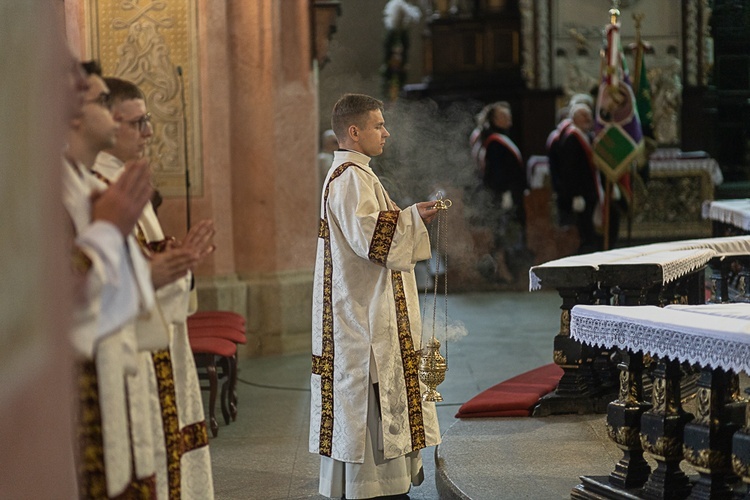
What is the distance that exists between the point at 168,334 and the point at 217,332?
3.89 m

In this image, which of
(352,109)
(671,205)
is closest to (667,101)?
(671,205)

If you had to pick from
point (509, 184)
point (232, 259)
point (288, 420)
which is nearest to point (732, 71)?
point (509, 184)

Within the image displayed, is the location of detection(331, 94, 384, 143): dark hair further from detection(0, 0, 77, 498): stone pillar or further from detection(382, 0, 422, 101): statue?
detection(382, 0, 422, 101): statue

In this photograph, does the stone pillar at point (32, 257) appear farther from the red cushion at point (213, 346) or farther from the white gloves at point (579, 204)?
the white gloves at point (579, 204)

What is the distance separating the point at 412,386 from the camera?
189 inches

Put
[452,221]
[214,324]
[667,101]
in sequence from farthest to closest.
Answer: [667,101] → [452,221] → [214,324]

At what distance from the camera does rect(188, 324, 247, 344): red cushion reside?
6.48 m

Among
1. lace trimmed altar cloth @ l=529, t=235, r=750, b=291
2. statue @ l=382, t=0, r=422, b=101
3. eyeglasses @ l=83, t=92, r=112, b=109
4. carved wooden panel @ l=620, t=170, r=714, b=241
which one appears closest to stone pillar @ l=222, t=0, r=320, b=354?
lace trimmed altar cloth @ l=529, t=235, r=750, b=291

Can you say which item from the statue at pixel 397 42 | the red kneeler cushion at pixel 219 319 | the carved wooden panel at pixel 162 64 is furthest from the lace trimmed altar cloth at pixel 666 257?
the statue at pixel 397 42

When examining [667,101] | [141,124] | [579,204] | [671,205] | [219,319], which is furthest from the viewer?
[667,101]

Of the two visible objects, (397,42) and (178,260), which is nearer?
(178,260)

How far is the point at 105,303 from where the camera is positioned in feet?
7.59

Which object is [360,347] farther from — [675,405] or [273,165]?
[273,165]

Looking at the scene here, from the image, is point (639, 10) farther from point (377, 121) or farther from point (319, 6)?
point (377, 121)
